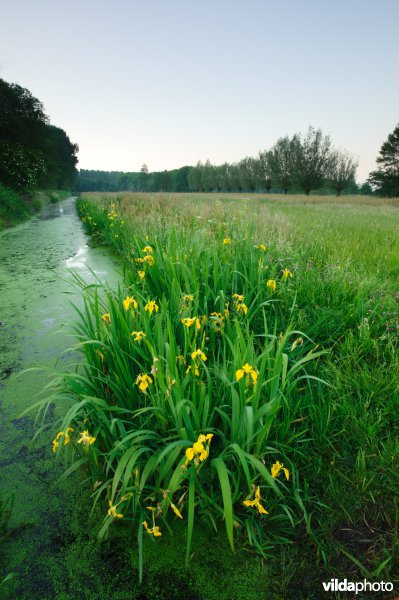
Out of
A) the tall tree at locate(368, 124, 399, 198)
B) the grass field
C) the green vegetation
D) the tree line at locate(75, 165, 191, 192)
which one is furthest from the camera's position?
the tree line at locate(75, 165, 191, 192)

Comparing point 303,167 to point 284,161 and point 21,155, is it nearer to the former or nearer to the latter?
point 284,161

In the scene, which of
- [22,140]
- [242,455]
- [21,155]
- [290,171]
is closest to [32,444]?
[242,455]

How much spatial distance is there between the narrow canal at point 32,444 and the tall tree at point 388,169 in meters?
34.0

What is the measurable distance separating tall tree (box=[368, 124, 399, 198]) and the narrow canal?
112 ft

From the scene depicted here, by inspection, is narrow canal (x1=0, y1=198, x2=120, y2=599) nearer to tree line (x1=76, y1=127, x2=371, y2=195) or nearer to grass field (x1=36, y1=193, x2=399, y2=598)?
grass field (x1=36, y1=193, x2=399, y2=598)

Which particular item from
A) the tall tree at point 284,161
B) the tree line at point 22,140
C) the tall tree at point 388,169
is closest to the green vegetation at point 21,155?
the tree line at point 22,140

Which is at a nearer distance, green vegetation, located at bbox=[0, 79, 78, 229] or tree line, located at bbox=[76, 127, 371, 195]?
green vegetation, located at bbox=[0, 79, 78, 229]

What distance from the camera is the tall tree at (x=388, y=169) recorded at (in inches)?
1195

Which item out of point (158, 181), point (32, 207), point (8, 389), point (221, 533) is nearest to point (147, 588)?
point (221, 533)

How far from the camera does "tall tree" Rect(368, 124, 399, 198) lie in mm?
30359

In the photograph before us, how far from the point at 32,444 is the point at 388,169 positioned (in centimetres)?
3756

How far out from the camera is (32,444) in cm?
163

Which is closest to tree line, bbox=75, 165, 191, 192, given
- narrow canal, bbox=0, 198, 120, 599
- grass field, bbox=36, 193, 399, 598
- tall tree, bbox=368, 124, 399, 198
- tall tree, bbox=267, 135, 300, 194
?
tall tree, bbox=267, 135, 300, 194

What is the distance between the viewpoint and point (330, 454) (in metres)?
1.47
